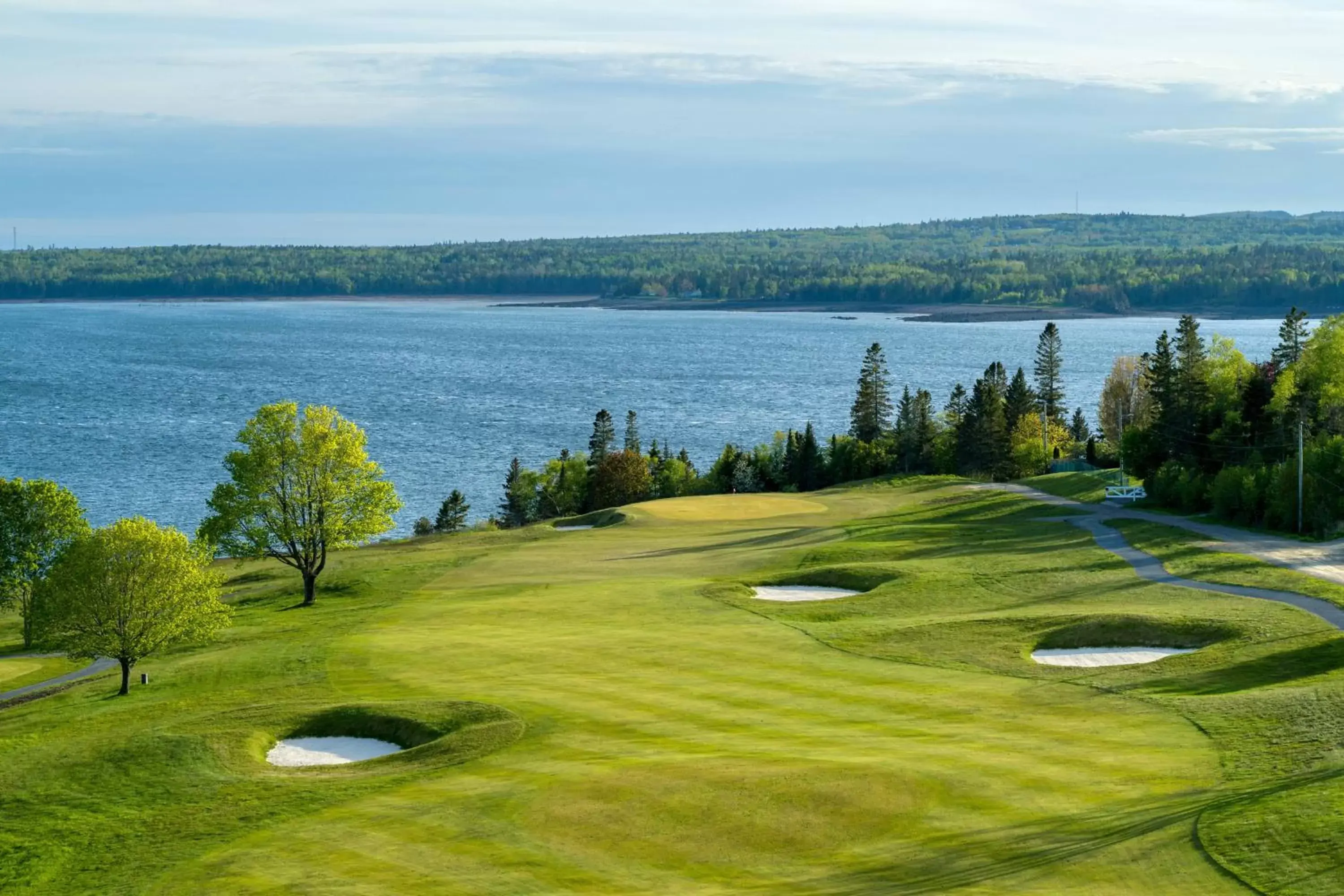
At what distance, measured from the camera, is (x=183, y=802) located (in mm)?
31562

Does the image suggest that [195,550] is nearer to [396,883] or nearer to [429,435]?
[396,883]

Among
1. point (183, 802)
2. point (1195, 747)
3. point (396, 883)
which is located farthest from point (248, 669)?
point (1195, 747)

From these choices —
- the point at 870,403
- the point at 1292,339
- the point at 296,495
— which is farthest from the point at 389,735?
the point at 870,403

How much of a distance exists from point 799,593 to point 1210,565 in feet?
47.7

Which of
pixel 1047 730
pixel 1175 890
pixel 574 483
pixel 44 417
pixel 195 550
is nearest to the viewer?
pixel 1175 890

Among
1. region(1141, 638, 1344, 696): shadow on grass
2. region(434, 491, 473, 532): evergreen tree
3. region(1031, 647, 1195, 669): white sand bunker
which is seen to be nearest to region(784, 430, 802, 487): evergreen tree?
region(434, 491, 473, 532): evergreen tree

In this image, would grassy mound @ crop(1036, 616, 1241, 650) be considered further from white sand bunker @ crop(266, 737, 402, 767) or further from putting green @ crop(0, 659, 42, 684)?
putting green @ crop(0, 659, 42, 684)

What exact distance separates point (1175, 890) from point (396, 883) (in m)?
12.4

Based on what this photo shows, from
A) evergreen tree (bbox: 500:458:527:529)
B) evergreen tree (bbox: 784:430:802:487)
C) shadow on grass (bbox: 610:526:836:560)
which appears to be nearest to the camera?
shadow on grass (bbox: 610:526:836:560)

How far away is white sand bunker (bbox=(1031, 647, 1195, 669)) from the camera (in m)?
40.2

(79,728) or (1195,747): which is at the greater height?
(1195,747)

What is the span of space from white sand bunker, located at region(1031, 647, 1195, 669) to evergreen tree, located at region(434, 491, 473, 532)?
209 feet

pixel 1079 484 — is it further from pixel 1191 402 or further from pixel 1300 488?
pixel 1300 488

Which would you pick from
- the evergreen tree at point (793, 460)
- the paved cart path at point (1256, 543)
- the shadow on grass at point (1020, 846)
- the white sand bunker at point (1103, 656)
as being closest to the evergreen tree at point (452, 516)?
the evergreen tree at point (793, 460)
